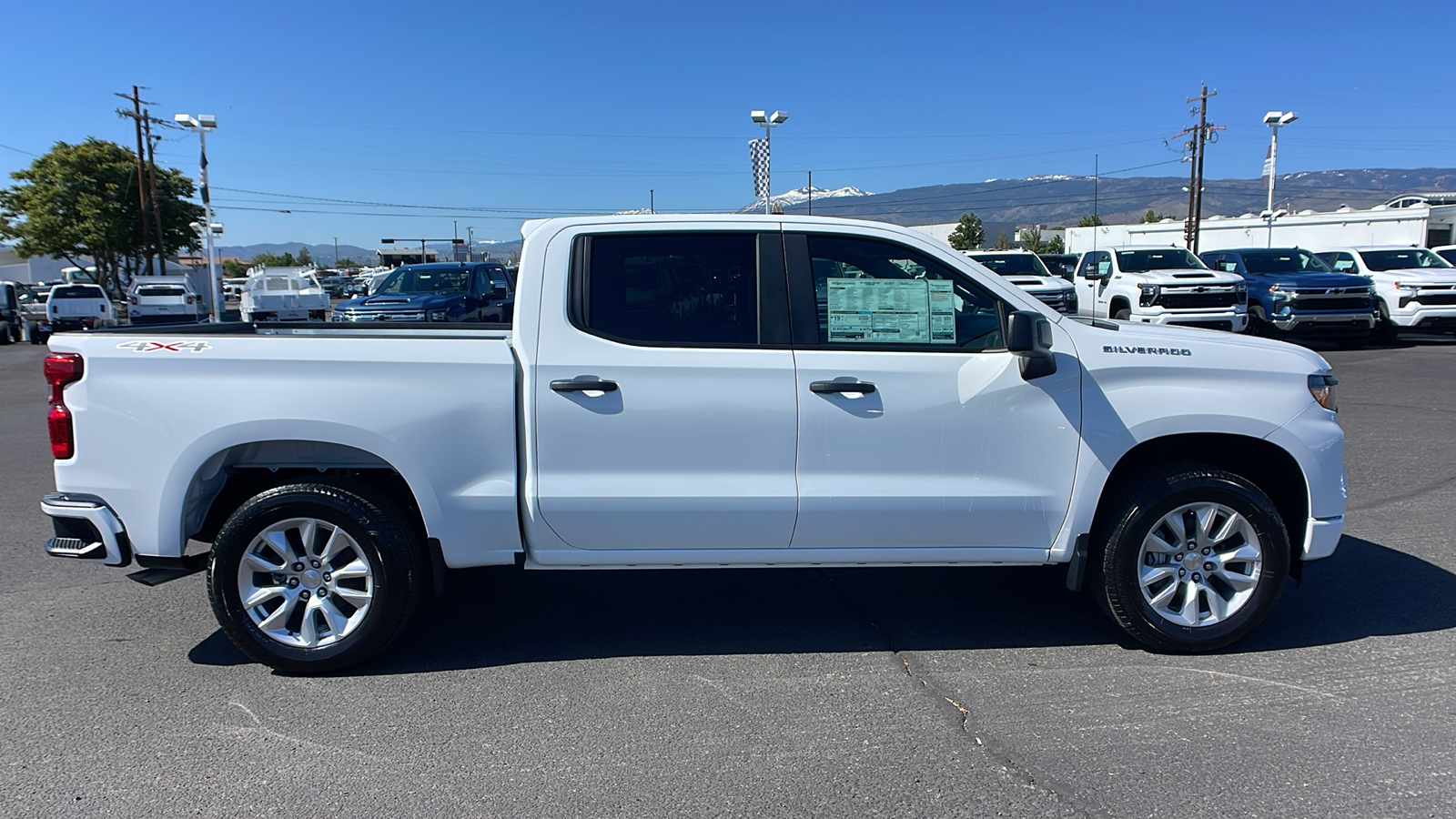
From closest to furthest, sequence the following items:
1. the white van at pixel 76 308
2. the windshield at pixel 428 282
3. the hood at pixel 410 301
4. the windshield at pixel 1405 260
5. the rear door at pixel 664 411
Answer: the rear door at pixel 664 411, the hood at pixel 410 301, the windshield at pixel 428 282, the windshield at pixel 1405 260, the white van at pixel 76 308

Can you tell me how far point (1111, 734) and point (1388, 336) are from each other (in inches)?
807

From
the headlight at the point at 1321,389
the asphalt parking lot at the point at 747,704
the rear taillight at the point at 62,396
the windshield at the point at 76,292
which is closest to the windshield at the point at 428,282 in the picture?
the asphalt parking lot at the point at 747,704

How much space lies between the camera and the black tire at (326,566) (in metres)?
4.06

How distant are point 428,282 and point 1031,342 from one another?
16242 millimetres

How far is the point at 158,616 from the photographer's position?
4879mm

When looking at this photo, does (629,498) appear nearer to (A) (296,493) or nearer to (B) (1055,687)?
(A) (296,493)

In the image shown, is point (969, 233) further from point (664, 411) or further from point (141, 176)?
point (664, 411)

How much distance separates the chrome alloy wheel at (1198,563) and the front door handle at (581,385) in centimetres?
243

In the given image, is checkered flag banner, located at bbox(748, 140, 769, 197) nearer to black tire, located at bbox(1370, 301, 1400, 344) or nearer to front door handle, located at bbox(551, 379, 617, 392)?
black tire, located at bbox(1370, 301, 1400, 344)

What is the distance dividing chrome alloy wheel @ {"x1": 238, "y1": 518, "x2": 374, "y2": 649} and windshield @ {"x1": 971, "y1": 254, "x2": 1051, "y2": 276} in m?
18.4

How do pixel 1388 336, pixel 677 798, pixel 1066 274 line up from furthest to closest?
pixel 1066 274, pixel 1388 336, pixel 677 798

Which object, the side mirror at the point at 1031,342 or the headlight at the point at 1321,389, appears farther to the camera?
the headlight at the point at 1321,389

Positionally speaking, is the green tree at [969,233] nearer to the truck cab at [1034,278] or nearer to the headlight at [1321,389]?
the truck cab at [1034,278]

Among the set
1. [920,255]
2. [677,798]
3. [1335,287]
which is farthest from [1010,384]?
[1335,287]
